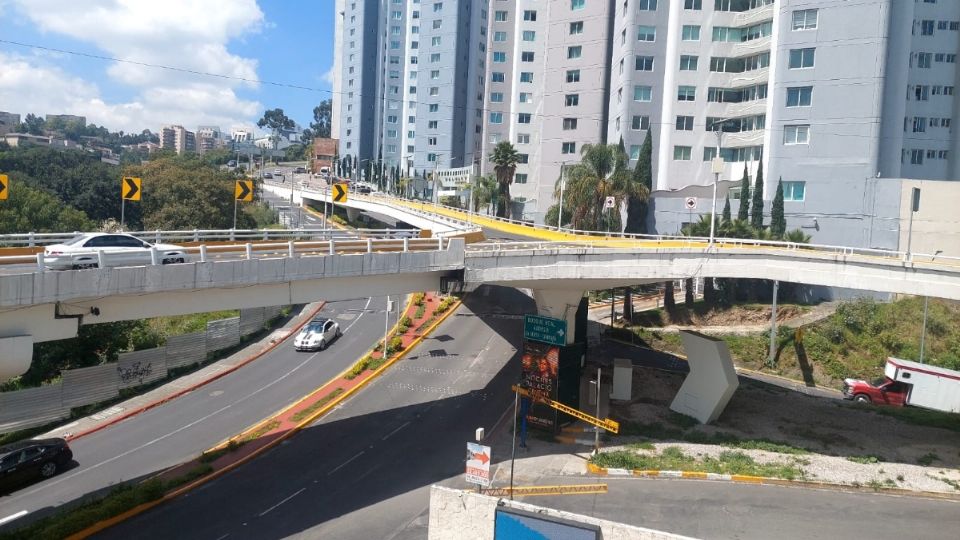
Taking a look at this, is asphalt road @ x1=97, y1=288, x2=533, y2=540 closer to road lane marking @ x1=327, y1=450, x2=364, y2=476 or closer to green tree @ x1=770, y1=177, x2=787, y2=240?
road lane marking @ x1=327, y1=450, x2=364, y2=476

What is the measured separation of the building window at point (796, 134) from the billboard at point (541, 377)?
135 feet

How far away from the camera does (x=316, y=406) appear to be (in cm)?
3061

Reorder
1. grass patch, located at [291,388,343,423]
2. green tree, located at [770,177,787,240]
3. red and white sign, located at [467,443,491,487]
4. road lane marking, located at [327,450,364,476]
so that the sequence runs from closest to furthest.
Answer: red and white sign, located at [467,443,491,487], road lane marking, located at [327,450,364,476], grass patch, located at [291,388,343,423], green tree, located at [770,177,787,240]

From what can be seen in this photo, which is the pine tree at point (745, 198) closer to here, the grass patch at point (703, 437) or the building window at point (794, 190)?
the building window at point (794, 190)

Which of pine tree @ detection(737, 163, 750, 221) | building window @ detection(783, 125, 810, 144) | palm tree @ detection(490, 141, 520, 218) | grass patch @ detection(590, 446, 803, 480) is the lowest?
grass patch @ detection(590, 446, 803, 480)

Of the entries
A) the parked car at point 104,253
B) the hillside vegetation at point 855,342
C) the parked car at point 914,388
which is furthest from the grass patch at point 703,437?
the parked car at point 104,253

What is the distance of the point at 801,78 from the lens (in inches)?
2264

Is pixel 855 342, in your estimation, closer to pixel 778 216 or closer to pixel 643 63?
pixel 778 216

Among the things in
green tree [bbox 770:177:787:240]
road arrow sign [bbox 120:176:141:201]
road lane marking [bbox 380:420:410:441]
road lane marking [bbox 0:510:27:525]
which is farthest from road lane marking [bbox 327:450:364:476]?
green tree [bbox 770:177:787:240]

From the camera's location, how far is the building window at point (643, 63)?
69938 mm

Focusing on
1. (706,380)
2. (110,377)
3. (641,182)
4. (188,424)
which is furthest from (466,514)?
(641,182)

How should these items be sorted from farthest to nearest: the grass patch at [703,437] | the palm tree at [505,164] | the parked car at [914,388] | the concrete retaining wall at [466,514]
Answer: the palm tree at [505,164], the parked car at [914,388], the grass patch at [703,437], the concrete retaining wall at [466,514]

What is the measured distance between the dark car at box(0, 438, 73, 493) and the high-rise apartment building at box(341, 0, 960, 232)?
4450 cm

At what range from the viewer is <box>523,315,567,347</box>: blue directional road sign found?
28703mm
